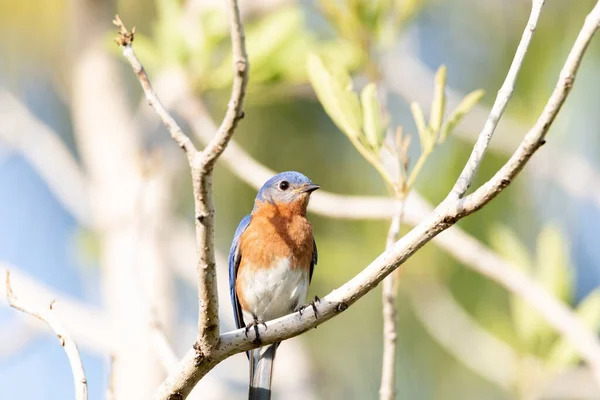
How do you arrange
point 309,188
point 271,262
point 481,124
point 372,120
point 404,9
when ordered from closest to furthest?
point 372,120
point 404,9
point 271,262
point 309,188
point 481,124

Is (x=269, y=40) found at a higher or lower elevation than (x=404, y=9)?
higher

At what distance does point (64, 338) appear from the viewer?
294 centimetres

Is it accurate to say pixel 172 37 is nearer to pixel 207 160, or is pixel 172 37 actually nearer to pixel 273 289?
pixel 273 289

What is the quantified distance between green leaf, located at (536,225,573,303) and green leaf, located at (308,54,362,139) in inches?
71.8

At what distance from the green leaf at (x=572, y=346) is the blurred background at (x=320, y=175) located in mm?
14

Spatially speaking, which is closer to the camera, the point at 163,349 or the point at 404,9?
the point at 163,349

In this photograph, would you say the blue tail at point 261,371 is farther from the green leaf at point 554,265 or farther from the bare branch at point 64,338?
the bare branch at point 64,338

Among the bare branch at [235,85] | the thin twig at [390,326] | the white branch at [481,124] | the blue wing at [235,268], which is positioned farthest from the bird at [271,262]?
the bare branch at [235,85]

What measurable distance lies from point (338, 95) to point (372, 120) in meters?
0.20

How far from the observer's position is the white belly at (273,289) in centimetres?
485

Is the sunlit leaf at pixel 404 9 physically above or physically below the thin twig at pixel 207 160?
above

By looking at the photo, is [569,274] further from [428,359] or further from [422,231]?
[428,359]

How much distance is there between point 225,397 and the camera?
7.21 meters

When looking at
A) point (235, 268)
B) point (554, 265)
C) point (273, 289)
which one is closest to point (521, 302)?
point (554, 265)
